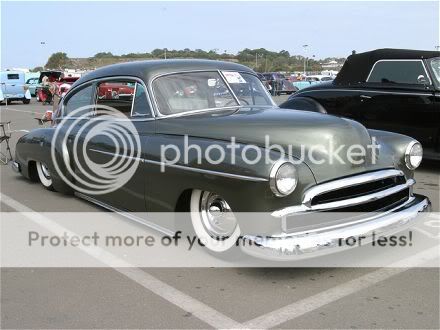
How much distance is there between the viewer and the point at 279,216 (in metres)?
3.27

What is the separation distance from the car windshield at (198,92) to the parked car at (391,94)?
331 centimetres

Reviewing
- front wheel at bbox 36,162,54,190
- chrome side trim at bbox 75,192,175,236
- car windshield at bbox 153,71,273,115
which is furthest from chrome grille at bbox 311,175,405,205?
front wheel at bbox 36,162,54,190

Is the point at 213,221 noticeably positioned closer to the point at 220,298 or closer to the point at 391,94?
the point at 220,298

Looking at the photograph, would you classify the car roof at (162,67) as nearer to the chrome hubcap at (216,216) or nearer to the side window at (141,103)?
the side window at (141,103)

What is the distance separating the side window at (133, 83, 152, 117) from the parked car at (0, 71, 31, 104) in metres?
22.5

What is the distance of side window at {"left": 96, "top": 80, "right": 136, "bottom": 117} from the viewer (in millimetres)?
4748

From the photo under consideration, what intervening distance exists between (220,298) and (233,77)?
7.63ft

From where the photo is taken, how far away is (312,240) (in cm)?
326

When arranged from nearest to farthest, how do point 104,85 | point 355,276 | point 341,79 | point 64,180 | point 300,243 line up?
1. point 300,243
2. point 355,276
3. point 104,85
4. point 64,180
5. point 341,79

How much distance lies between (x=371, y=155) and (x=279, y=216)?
110 cm

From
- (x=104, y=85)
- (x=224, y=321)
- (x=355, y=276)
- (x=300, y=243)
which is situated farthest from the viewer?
(x=104, y=85)

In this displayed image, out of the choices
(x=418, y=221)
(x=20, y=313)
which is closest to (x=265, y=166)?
(x=418, y=221)

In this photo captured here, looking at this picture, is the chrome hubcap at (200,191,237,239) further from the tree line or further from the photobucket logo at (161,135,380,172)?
the tree line

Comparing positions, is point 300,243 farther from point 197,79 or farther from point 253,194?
point 197,79
